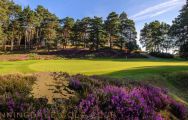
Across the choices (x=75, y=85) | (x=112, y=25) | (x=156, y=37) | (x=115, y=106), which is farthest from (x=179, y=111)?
(x=156, y=37)

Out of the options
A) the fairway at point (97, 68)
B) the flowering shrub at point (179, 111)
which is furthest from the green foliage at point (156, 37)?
the flowering shrub at point (179, 111)

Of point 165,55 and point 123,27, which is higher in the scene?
point 123,27

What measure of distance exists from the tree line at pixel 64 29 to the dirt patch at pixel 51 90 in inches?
3128

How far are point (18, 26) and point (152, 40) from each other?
47.8 meters

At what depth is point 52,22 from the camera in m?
109

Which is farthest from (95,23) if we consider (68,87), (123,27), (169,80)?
(68,87)

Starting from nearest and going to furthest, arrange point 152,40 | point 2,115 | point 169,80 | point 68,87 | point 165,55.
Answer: point 2,115 < point 68,87 < point 169,80 < point 165,55 < point 152,40

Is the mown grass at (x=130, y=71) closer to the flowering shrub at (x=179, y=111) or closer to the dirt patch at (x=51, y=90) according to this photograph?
the flowering shrub at (x=179, y=111)

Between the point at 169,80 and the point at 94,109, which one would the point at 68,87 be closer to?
the point at 94,109

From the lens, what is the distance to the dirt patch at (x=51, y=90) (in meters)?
9.23

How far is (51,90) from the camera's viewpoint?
9891 millimetres

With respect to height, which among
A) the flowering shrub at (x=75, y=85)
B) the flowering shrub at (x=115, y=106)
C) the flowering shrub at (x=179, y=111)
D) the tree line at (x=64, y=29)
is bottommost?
the flowering shrub at (x=179, y=111)

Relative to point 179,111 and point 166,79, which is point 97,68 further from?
point 179,111

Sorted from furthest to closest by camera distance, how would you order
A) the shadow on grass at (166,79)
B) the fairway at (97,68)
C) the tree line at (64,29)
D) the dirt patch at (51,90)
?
the tree line at (64,29)
the fairway at (97,68)
the shadow on grass at (166,79)
the dirt patch at (51,90)
